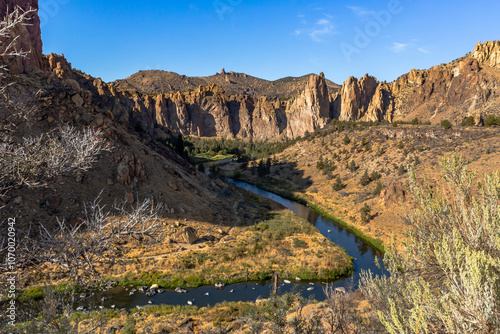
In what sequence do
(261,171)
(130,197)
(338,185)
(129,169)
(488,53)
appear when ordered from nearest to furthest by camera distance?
(130,197)
(129,169)
(338,185)
(261,171)
(488,53)

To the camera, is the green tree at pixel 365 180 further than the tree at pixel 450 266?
Yes

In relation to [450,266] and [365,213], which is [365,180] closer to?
[365,213]

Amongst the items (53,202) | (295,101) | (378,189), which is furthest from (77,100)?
(295,101)

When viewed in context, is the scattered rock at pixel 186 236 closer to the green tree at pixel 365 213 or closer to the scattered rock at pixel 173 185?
the scattered rock at pixel 173 185

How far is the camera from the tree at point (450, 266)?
504 cm

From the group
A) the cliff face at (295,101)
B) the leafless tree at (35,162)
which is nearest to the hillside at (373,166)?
the cliff face at (295,101)

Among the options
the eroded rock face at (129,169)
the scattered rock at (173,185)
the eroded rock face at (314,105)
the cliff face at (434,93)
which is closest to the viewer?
the eroded rock face at (129,169)

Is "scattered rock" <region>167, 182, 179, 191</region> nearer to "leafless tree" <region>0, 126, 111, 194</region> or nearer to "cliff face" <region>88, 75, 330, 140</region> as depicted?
"leafless tree" <region>0, 126, 111, 194</region>

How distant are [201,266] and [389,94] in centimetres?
13758

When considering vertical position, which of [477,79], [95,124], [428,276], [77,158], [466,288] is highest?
[477,79]

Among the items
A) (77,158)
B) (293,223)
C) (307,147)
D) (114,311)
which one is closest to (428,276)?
(77,158)

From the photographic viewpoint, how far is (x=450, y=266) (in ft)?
17.7

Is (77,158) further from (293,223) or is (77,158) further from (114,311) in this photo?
(293,223)

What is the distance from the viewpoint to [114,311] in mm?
17797
